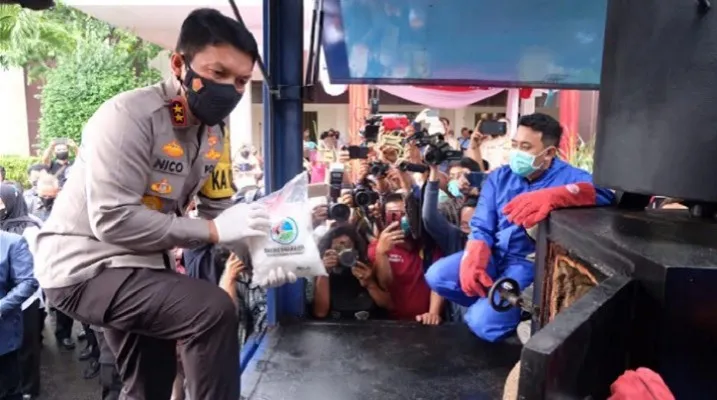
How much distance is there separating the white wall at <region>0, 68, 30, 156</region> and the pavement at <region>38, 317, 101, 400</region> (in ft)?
37.9

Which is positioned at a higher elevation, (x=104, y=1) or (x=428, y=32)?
(x=104, y=1)

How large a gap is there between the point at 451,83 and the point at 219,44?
7.54 ft

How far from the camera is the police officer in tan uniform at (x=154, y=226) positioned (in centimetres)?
151

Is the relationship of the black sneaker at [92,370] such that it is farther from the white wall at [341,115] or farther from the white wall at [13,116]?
the white wall at [13,116]

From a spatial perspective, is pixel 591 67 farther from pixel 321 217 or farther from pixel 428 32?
pixel 321 217

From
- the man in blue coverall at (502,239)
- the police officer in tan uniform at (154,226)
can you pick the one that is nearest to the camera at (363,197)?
the man in blue coverall at (502,239)

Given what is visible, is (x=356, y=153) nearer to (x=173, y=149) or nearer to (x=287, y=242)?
(x=287, y=242)

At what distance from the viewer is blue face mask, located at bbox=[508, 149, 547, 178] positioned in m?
3.13

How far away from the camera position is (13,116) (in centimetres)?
1509

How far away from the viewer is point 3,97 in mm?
14961

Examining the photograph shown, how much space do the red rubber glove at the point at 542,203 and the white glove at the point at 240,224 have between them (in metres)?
0.96

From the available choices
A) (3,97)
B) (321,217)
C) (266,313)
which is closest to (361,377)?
(321,217)

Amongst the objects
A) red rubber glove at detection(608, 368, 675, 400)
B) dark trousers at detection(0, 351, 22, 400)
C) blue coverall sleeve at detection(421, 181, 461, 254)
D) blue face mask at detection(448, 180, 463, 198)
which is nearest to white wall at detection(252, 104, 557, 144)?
blue face mask at detection(448, 180, 463, 198)

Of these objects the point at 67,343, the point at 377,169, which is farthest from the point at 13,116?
the point at 377,169
